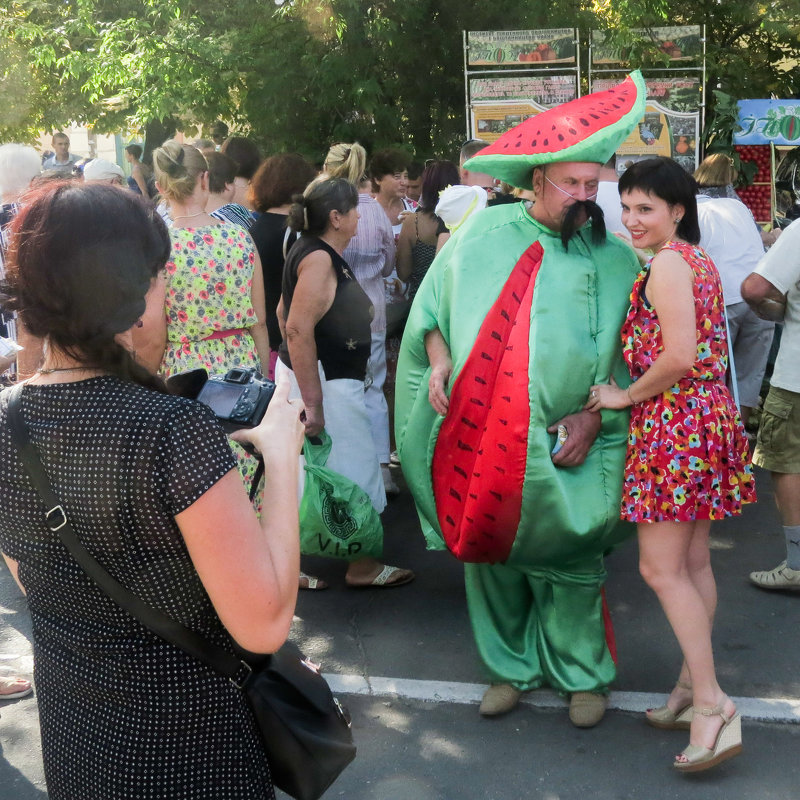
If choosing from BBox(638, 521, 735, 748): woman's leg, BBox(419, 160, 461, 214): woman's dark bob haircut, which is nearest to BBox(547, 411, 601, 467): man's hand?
BBox(638, 521, 735, 748): woman's leg

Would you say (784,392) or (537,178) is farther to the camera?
(784,392)

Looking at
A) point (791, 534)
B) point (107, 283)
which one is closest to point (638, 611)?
point (791, 534)

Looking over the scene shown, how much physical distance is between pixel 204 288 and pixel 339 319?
0.86 meters

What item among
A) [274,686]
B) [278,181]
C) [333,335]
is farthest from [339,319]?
[274,686]

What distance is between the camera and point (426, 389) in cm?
354

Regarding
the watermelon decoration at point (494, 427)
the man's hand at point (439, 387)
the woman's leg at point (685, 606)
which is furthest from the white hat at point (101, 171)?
the woman's leg at point (685, 606)

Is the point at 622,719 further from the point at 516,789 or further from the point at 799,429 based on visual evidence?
the point at 799,429

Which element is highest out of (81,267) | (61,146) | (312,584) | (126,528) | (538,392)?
(81,267)

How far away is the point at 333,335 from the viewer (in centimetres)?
468

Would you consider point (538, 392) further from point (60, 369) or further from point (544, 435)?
point (60, 369)

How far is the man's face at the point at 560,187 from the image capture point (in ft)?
10.8

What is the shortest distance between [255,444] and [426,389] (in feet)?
6.06

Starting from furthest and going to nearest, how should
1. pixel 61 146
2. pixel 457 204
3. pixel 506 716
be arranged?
pixel 61 146
pixel 457 204
pixel 506 716

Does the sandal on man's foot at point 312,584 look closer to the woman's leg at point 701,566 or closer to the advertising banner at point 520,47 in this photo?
the woman's leg at point 701,566
